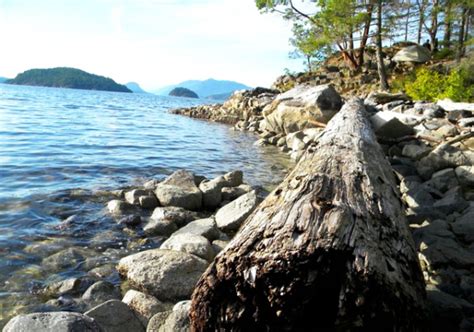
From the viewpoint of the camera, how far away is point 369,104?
552 inches

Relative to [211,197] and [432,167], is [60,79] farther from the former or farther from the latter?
[432,167]

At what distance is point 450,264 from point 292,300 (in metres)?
2.76

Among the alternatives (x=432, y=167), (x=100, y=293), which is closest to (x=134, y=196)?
(x=100, y=293)

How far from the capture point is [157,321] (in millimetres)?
3045

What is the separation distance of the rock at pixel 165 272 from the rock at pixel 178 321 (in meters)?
0.69

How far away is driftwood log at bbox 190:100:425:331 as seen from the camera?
1833mm

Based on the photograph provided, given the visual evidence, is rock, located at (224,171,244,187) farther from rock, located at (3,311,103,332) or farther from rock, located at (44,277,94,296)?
rock, located at (3,311,103,332)

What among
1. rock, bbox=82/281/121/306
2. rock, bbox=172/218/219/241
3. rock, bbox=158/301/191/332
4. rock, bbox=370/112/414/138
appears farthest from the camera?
rock, bbox=370/112/414/138

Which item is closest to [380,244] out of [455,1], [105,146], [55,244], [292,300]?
[292,300]

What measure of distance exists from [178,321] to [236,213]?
2.78 meters

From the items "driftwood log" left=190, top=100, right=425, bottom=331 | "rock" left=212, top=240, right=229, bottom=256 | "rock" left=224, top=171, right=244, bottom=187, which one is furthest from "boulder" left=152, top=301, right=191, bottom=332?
"rock" left=224, top=171, right=244, bottom=187

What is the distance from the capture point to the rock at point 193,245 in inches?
170

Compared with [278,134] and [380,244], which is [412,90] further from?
[380,244]

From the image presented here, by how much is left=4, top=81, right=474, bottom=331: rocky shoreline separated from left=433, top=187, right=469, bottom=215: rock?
0.01 metres
